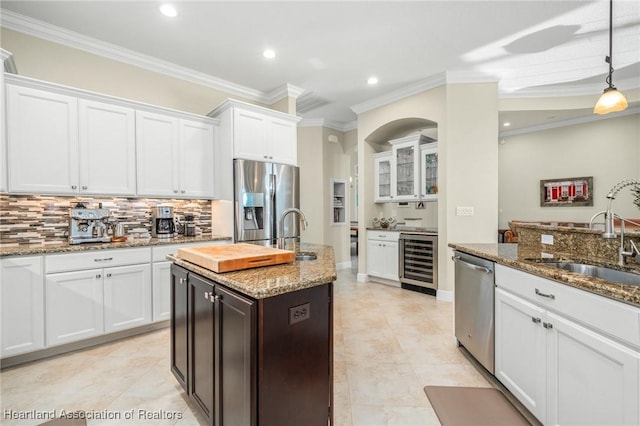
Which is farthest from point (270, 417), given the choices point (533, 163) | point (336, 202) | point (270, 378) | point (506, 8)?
point (533, 163)

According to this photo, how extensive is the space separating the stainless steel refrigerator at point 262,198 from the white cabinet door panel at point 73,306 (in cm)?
144

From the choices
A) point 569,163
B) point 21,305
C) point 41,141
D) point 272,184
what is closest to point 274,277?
point 21,305

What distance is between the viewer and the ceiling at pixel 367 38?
8.87 feet

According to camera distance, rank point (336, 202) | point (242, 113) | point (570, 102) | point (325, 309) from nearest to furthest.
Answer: point (325, 309), point (242, 113), point (570, 102), point (336, 202)

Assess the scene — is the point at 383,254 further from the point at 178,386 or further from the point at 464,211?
the point at 178,386

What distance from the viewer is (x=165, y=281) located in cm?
305

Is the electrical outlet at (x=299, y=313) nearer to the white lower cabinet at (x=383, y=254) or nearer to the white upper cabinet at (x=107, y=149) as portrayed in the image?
the white upper cabinet at (x=107, y=149)

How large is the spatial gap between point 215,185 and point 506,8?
11.9 feet

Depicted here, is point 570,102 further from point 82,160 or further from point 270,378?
point 82,160

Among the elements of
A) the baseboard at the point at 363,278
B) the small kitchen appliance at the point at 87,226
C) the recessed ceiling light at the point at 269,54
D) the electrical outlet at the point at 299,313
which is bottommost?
the baseboard at the point at 363,278

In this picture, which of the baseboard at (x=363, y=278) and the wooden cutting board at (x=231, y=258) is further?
the baseboard at (x=363, y=278)

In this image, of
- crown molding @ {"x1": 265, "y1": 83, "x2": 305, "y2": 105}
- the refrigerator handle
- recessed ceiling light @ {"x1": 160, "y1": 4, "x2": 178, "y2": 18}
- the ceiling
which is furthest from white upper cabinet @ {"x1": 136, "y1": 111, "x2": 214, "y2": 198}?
crown molding @ {"x1": 265, "y1": 83, "x2": 305, "y2": 105}

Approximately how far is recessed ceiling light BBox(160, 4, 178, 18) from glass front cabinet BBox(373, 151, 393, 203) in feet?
12.1

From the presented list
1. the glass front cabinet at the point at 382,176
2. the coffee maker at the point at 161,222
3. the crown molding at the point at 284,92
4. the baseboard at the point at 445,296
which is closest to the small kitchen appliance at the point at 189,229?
the coffee maker at the point at 161,222
